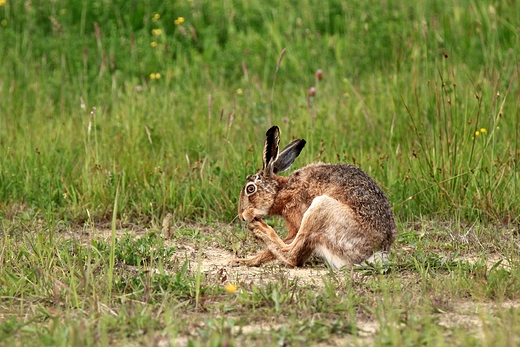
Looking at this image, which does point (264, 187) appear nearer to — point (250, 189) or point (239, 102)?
point (250, 189)

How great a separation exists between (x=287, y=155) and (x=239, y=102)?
8.24 ft

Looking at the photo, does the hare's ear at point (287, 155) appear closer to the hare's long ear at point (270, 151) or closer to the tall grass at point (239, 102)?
the hare's long ear at point (270, 151)

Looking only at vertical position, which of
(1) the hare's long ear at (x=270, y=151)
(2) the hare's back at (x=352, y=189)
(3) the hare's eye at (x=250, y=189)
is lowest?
(3) the hare's eye at (x=250, y=189)

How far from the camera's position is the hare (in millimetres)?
5223

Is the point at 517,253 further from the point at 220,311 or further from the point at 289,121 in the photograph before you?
the point at 289,121

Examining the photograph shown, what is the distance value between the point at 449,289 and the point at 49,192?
3346 mm

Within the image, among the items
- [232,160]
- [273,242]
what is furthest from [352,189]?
[232,160]

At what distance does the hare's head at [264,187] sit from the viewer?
5734mm

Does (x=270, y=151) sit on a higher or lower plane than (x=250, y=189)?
higher

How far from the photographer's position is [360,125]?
752cm

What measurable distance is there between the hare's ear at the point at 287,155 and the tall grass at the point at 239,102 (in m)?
0.68

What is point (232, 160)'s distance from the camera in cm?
697

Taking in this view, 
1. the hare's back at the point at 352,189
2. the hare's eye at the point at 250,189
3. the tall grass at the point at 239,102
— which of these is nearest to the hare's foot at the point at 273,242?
the hare's eye at the point at 250,189

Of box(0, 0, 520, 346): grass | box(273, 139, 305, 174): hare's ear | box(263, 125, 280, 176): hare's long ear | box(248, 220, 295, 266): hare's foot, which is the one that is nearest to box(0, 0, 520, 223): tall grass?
box(0, 0, 520, 346): grass
